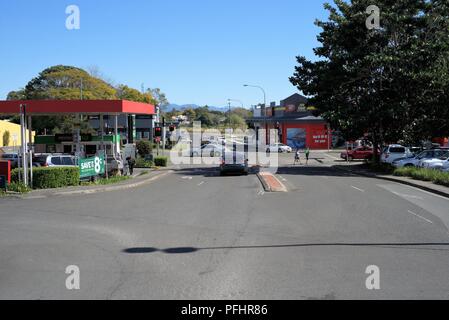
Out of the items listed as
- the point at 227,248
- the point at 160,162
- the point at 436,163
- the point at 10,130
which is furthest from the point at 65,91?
→ the point at 227,248

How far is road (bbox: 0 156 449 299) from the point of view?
7500mm

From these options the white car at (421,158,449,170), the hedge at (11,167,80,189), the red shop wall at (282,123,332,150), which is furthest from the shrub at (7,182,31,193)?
the red shop wall at (282,123,332,150)

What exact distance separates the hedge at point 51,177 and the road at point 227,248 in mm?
4461

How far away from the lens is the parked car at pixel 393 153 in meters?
39.6

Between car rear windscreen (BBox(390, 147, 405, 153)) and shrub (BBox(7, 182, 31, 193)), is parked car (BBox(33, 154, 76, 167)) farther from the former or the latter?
car rear windscreen (BBox(390, 147, 405, 153))

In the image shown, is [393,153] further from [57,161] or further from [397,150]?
[57,161]

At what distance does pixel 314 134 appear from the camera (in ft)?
273

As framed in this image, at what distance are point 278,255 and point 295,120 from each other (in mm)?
74039

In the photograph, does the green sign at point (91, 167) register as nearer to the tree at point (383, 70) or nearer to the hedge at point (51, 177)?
the hedge at point (51, 177)

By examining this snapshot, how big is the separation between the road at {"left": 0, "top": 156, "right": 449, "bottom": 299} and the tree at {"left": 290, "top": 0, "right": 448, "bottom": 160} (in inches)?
603
